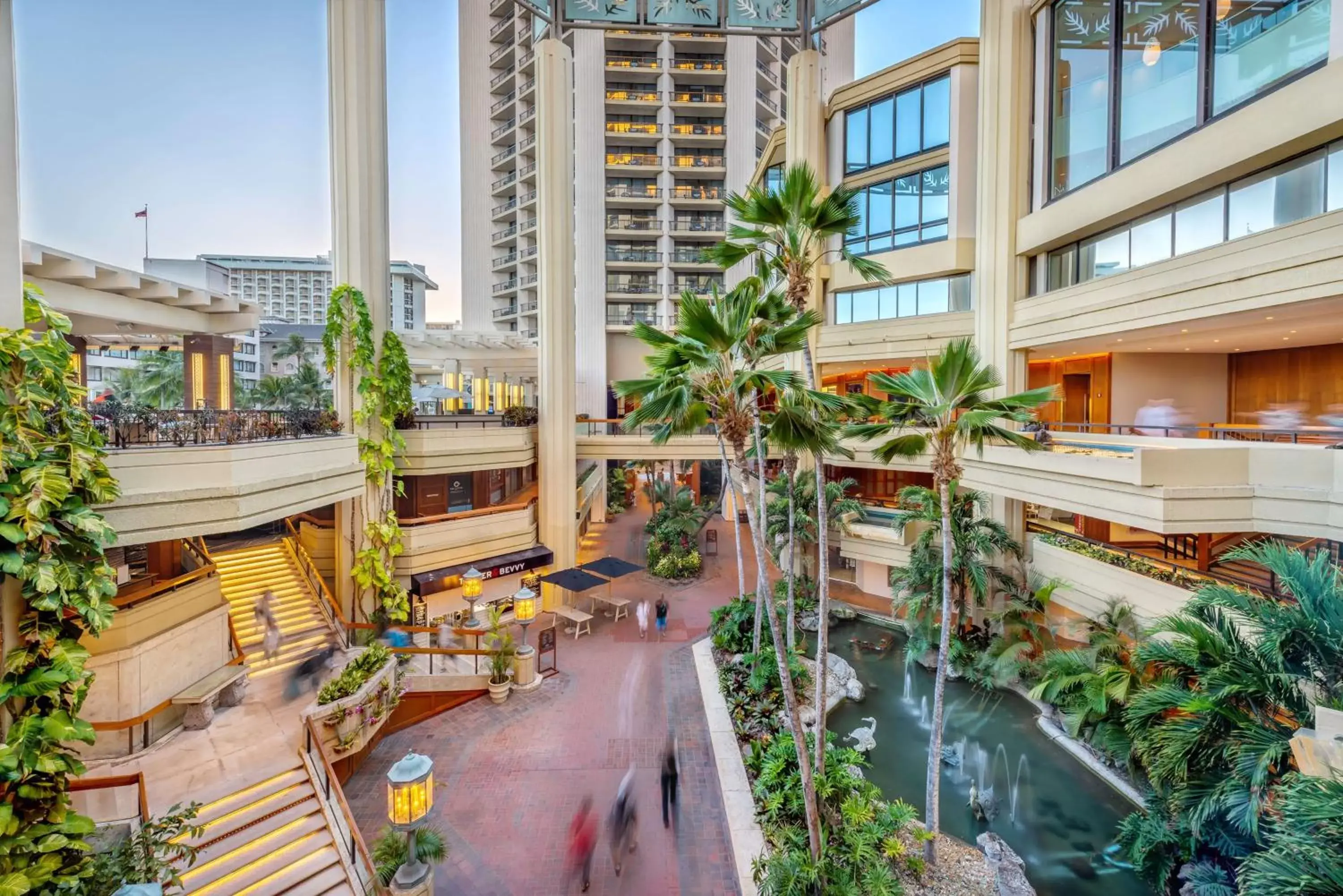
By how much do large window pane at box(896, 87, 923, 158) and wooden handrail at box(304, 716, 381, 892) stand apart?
73.9 ft

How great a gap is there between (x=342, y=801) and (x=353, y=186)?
1480 cm

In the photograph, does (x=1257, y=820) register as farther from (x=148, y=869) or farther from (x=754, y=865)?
(x=148, y=869)

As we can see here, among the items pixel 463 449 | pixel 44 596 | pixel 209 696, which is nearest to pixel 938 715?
pixel 44 596

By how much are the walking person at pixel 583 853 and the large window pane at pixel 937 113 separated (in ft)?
69.1


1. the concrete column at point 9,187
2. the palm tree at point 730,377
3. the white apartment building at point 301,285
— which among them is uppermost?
the white apartment building at point 301,285

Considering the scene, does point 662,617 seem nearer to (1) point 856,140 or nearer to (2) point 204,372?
(2) point 204,372

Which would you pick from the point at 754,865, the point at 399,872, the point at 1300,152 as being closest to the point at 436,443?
the point at 399,872

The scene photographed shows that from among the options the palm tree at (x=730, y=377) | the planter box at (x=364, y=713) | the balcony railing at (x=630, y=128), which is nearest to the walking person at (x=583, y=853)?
the palm tree at (x=730, y=377)

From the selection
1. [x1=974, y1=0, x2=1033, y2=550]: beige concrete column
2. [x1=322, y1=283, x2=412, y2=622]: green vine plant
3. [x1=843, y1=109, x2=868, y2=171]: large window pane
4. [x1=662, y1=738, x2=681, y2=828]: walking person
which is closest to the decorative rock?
[x1=662, y1=738, x2=681, y2=828]: walking person

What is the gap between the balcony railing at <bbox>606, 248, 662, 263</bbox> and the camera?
32.6 meters

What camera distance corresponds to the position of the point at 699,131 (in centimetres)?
3300

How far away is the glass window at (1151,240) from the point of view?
39.2ft

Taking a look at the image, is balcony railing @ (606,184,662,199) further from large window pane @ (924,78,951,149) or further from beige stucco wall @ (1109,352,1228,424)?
beige stucco wall @ (1109,352,1228,424)

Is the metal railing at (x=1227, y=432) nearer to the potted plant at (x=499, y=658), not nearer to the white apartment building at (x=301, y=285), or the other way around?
Answer: the potted plant at (x=499, y=658)
